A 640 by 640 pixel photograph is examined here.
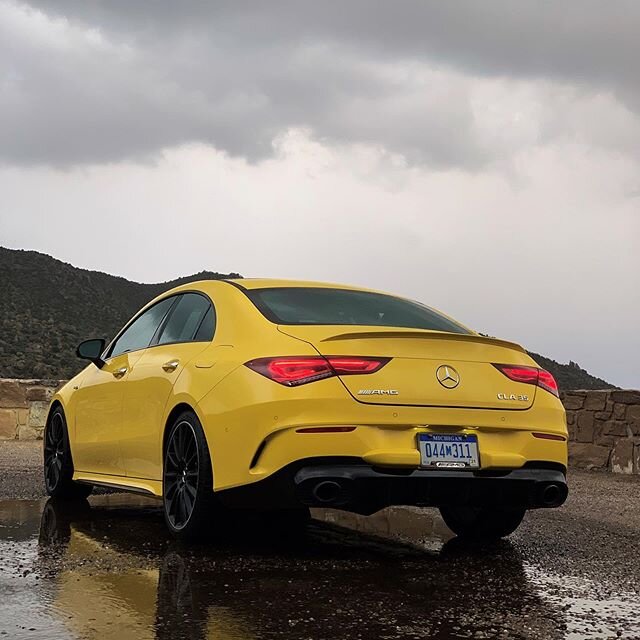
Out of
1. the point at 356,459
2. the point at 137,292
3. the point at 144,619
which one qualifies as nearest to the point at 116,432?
the point at 356,459

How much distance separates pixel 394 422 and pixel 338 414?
28 centimetres

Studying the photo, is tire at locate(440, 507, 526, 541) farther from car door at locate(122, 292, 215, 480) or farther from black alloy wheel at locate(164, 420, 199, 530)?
car door at locate(122, 292, 215, 480)

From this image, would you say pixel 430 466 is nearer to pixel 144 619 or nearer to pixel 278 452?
pixel 278 452

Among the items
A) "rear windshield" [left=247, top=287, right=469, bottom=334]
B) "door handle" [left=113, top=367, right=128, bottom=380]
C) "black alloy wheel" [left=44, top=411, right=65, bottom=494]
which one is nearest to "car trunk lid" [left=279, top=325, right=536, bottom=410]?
"rear windshield" [left=247, top=287, right=469, bottom=334]

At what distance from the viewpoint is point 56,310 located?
57.3 m

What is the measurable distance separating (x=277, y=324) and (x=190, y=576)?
1.40 m

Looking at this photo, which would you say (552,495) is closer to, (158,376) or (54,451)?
(158,376)

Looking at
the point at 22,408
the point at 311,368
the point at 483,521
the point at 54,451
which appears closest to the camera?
the point at 311,368

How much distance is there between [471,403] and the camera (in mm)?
5277

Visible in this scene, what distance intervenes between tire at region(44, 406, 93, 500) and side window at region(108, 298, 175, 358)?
33.9 inches

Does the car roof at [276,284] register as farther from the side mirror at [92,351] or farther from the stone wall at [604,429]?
the stone wall at [604,429]

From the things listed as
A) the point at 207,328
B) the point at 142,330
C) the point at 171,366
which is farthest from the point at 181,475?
the point at 142,330

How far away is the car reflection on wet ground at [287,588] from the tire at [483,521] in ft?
0.44

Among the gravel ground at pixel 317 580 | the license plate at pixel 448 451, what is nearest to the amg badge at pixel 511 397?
the license plate at pixel 448 451
